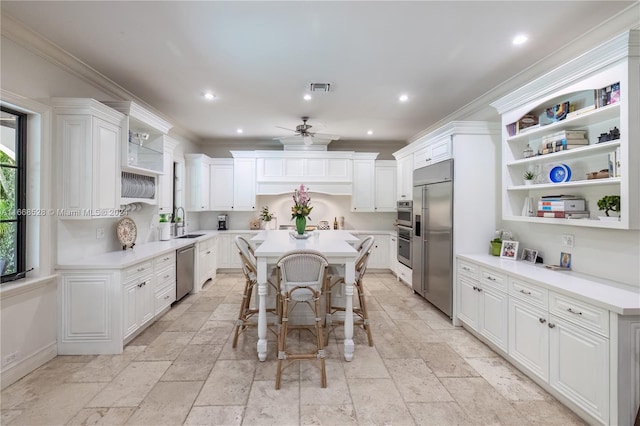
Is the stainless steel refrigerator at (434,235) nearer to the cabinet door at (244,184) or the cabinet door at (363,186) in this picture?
the cabinet door at (363,186)

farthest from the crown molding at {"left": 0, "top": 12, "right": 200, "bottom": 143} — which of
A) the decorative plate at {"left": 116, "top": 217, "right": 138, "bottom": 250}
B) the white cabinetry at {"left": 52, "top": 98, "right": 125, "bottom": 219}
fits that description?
the decorative plate at {"left": 116, "top": 217, "right": 138, "bottom": 250}

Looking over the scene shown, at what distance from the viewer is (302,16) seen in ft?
7.22

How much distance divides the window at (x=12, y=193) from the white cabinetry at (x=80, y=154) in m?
0.25

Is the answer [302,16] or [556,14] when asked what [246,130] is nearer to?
[302,16]

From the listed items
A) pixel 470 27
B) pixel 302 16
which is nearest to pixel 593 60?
pixel 470 27

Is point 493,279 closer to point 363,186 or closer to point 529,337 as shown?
point 529,337

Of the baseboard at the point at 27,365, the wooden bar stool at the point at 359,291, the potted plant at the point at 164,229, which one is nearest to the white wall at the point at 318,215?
the potted plant at the point at 164,229

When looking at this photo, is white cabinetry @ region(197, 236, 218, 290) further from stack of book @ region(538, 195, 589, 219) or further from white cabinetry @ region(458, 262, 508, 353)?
stack of book @ region(538, 195, 589, 219)

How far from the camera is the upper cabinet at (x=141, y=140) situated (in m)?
3.22

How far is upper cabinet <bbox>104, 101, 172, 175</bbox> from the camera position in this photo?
10.6ft

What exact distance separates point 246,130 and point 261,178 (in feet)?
3.34

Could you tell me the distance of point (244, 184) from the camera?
6180 mm

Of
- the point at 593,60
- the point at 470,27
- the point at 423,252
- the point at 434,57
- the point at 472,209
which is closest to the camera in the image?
the point at 593,60

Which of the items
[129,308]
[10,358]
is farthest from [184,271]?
[10,358]
